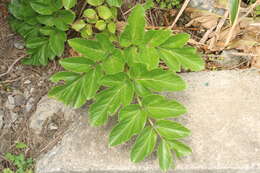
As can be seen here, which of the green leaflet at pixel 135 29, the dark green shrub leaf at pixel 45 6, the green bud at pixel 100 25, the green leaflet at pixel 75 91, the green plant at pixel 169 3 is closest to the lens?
the green leaflet at pixel 135 29

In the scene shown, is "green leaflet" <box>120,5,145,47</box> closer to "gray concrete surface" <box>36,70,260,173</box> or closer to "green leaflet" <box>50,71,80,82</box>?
"green leaflet" <box>50,71,80,82</box>

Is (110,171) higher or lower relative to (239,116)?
lower

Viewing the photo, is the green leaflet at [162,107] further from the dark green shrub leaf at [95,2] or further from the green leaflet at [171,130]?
the dark green shrub leaf at [95,2]

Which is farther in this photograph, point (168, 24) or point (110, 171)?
point (168, 24)

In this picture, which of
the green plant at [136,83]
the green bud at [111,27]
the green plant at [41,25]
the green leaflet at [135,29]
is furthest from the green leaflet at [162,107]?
the green plant at [41,25]

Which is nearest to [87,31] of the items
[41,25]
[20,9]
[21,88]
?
[41,25]

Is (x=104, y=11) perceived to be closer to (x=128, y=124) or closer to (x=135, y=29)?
(x=135, y=29)

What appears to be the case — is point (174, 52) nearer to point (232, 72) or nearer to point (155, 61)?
point (155, 61)

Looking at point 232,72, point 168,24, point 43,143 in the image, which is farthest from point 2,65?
point 232,72
